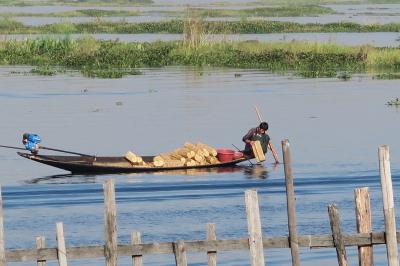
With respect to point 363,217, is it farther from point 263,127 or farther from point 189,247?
point 263,127

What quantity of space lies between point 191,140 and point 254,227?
2122 cm

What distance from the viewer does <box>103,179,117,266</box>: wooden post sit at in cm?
1546

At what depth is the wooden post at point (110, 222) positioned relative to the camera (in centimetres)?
1546

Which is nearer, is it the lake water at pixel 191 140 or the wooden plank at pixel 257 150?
the lake water at pixel 191 140

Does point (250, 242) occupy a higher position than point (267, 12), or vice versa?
point (267, 12)

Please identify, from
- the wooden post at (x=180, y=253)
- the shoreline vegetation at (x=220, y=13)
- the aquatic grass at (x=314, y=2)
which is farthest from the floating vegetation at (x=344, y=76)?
the aquatic grass at (x=314, y=2)

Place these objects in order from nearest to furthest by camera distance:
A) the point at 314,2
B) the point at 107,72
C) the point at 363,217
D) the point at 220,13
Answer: the point at 363,217 → the point at 107,72 → the point at 220,13 → the point at 314,2

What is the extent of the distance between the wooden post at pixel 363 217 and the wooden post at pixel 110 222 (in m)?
3.06

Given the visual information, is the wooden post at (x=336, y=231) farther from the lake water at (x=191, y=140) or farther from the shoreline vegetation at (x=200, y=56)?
the shoreline vegetation at (x=200, y=56)

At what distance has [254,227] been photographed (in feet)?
51.9

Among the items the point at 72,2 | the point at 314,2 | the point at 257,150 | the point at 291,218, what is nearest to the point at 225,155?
the point at 257,150

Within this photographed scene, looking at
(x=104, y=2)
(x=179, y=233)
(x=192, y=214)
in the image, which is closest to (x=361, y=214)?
(x=179, y=233)

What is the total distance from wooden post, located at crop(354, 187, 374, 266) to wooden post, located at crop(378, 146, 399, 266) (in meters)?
0.26

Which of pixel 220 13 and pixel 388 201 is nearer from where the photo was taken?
pixel 388 201
